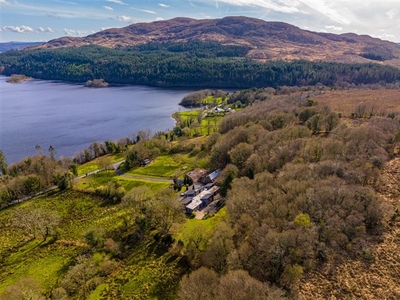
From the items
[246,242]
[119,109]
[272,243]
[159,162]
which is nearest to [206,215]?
[246,242]

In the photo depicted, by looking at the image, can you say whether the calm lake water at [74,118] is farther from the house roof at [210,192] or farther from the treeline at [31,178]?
the house roof at [210,192]

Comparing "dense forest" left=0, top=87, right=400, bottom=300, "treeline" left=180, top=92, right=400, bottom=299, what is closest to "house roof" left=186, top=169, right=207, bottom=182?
"dense forest" left=0, top=87, right=400, bottom=300

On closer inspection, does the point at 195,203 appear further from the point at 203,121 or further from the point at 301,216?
the point at 203,121

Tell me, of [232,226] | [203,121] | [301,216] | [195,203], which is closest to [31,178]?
[195,203]

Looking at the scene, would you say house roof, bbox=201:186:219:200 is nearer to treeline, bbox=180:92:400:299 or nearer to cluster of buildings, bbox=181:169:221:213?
cluster of buildings, bbox=181:169:221:213

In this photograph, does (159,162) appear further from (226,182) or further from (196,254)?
(196,254)

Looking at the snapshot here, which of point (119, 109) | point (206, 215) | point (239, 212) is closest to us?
point (239, 212)

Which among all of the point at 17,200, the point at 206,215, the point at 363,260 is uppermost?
the point at 363,260
